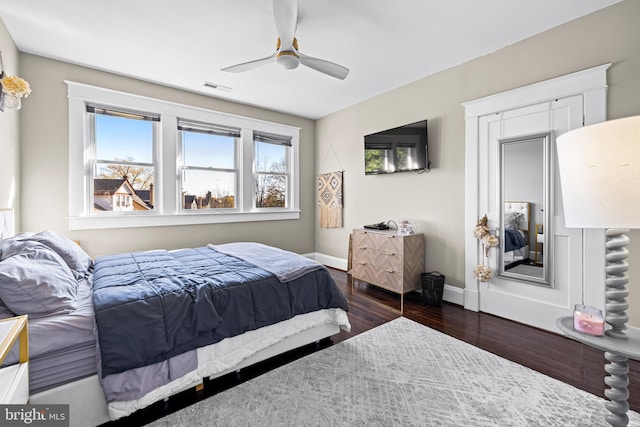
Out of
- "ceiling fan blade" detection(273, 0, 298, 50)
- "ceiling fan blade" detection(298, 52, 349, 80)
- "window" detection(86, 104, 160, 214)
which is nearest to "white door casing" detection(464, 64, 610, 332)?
"ceiling fan blade" detection(298, 52, 349, 80)

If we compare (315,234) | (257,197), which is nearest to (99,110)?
(257,197)

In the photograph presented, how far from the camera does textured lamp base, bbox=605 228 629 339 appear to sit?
996 millimetres

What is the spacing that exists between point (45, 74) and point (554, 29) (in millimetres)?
5319

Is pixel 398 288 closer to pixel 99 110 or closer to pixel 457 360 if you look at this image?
pixel 457 360

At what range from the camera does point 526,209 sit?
279cm

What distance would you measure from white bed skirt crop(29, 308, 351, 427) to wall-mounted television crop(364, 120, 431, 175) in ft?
7.36

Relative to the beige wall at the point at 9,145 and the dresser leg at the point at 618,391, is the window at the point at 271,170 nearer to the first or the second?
the beige wall at the point at 9,145

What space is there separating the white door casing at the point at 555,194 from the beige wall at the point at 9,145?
4644mm

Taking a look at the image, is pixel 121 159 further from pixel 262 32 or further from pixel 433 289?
pixel 433 289

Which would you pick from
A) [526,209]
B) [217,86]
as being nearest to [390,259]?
[526,209]

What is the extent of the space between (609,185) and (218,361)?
2.17 m

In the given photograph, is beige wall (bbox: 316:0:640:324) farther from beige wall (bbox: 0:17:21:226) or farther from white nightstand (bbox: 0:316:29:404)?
beige wall (bbox: 0:17:21:226)

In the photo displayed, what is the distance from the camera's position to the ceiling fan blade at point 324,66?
247cm

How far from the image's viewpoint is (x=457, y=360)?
7.05 feet
